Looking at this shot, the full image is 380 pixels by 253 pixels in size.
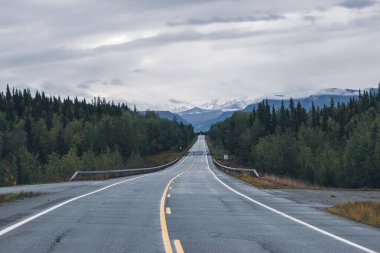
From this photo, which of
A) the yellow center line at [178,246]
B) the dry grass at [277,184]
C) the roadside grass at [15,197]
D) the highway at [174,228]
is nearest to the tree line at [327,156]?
the dry grass at [277,184]

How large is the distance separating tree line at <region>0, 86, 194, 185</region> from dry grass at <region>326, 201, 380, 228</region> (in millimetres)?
54849

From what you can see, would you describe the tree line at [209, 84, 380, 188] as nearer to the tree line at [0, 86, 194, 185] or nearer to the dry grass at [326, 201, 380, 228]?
the tree line at [0, 86, 194, 185]

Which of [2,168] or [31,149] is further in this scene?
[31,149]

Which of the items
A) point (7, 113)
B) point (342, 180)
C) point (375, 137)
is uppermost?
point (7, 113)

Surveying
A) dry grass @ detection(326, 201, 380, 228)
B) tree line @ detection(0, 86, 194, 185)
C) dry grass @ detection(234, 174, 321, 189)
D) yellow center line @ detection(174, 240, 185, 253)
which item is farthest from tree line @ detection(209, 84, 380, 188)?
yellow center line @ detection(174, 240, 185, 253)

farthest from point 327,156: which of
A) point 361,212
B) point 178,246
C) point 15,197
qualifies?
point 178,246

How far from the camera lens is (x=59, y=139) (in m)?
140

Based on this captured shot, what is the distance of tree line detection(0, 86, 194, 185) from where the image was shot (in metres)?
105

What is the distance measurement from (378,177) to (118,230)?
7777cm

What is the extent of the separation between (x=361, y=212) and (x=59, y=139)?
420ft

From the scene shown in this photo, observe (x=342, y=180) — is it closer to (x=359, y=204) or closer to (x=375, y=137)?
(x=375, y=137)

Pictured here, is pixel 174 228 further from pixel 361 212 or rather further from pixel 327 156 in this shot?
pixel 327 156

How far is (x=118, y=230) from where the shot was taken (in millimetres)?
12922

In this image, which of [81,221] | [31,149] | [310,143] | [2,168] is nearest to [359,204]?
[81,221]
